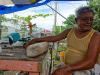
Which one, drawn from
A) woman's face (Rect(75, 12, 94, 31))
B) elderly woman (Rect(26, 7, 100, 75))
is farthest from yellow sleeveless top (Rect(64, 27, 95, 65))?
woman's face (Rect(75, 12, 94, 31))

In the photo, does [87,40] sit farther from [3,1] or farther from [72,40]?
[3,1]

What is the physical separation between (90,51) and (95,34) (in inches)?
9.8

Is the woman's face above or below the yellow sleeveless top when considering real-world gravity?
above

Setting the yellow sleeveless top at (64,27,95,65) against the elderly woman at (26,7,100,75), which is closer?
the elderly woman at (26,7,100,75)

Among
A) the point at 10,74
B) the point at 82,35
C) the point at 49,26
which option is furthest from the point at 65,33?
the point at 49,26

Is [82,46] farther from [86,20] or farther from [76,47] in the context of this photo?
[86,20]

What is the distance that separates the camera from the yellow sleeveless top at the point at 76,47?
1162 mm

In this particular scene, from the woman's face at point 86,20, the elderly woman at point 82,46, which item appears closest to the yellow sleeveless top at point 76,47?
the elderly woman at point 82,46

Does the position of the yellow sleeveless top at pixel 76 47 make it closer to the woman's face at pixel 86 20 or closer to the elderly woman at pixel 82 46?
the elderly woman at pixel 82 46

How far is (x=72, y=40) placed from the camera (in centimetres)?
131

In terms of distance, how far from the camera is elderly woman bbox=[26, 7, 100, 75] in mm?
977

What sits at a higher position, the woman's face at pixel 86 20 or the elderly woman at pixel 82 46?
the woman's face at pixel 86 20

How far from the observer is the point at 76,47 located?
4.07ft

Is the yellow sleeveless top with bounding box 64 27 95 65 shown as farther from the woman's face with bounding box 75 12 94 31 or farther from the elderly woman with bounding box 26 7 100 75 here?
the woman's face with bounding box 75 12 94 31
